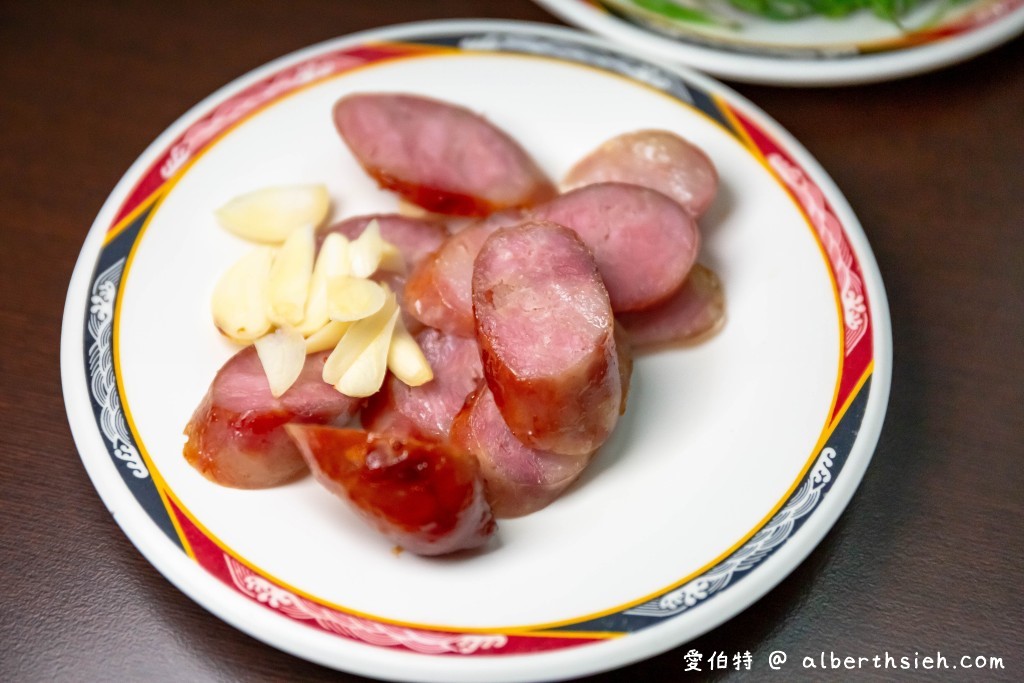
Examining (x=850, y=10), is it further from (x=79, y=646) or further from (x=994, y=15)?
(x=79, y=646)

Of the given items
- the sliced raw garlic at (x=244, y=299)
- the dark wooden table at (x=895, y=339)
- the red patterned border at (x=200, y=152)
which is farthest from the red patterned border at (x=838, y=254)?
the sliced raw garlic at (x=244, y=299)

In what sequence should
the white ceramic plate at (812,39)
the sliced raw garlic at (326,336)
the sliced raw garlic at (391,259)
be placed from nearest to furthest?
the sliced raw garlic at (326,336) → the sliced raw garlic at (391,259) → the white ceramic plate at (812,39)

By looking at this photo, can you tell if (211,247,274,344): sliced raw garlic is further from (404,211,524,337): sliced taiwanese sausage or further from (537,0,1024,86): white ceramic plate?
(537,0,1024,86): white ceramic plate

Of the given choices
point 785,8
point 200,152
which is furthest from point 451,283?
point 785,8

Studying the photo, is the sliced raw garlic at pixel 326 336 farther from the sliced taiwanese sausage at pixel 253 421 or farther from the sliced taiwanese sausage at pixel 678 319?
the sliced taiwanese sausage at pixel 678 319

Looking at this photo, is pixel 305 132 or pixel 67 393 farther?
pixel 305 132

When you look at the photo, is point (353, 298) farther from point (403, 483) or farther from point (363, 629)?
point (363, 629)

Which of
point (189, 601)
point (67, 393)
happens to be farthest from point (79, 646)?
point (67, 393)
